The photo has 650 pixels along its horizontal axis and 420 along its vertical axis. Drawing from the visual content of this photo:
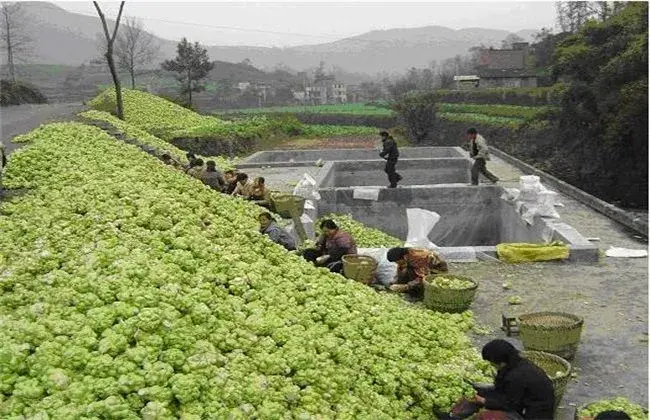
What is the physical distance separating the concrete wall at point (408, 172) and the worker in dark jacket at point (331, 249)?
37.3 ft

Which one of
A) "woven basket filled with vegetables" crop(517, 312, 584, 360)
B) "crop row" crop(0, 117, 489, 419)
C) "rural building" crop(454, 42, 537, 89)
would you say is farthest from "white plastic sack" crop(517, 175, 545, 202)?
"rural building" crop(454, 42, 537, 89)

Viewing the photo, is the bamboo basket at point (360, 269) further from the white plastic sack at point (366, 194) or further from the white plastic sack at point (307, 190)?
the white plastic sack at point (366, 194)

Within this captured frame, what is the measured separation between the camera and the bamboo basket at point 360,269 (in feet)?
29.5

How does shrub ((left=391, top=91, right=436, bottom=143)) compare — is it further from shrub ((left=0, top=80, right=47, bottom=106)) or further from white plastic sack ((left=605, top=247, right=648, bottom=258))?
white plastic sack ((left=605, top=247, right=648, bottom=258))

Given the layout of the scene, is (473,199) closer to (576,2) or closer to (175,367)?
(175,367)

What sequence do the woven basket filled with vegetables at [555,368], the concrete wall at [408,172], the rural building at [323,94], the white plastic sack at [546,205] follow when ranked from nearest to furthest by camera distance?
the woven basket filled with vegetables at [555,368], the white plastic sack at [546,205], the concrete wall at [408,172], the rural building at [323,94]

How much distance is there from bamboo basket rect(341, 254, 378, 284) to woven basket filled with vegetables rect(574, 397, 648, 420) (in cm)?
376

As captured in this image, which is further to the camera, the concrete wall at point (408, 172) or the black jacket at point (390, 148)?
the concrete wall at point (408, 172)

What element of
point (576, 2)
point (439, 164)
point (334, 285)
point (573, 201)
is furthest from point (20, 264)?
point (576, 2)

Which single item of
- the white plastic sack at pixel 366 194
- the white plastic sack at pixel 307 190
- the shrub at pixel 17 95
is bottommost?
the white plastic sack at pixel 366 194

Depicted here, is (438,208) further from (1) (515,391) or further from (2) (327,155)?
(1) (515,391)

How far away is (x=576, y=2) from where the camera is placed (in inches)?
2832

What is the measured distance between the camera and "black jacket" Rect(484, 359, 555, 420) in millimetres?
4965

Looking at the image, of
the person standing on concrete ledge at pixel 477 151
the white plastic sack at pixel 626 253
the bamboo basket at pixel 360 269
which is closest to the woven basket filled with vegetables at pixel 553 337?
the bamboo basket at pixel 360 269
